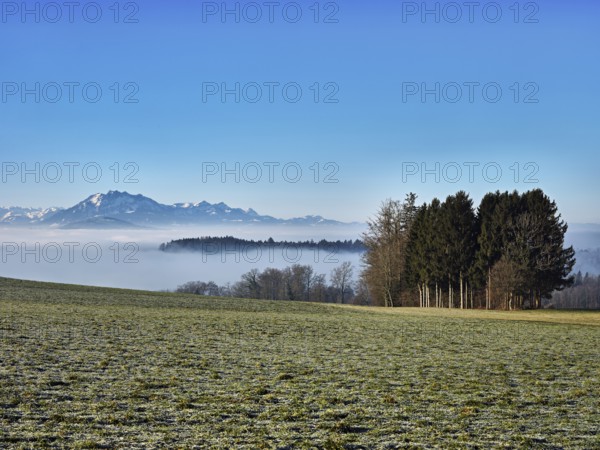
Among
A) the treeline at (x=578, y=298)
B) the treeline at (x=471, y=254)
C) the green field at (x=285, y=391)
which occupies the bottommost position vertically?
the treeline at (x=578, y=298)

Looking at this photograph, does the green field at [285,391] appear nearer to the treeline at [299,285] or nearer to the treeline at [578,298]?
the treeline at [299,285]

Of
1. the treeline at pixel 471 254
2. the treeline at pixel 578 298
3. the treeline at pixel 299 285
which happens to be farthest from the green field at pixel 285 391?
the treeline at pixel 578 298

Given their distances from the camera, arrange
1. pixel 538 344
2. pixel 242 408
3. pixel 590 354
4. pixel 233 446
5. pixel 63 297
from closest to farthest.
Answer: pixel 233 446 → pixel 242 408 → pixel 590 354 → pixel 538 344 → pixel 63 297

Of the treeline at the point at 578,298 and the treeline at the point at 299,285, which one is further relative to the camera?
the treeline at the point at 578,298

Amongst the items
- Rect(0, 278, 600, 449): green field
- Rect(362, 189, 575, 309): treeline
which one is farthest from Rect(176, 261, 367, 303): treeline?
Rect(0, 278, 600, 449): green field

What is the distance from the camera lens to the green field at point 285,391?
10039 mm

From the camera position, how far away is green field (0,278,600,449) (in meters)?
10.0

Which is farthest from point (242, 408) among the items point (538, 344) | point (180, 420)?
point (538, 344)

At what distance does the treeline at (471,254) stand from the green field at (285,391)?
137 ft

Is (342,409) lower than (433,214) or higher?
lower

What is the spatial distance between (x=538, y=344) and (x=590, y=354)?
3.38 metres

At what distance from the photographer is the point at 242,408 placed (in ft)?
39.3

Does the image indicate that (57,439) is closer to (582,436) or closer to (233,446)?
(233,446)

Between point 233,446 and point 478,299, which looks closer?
point 233,446
